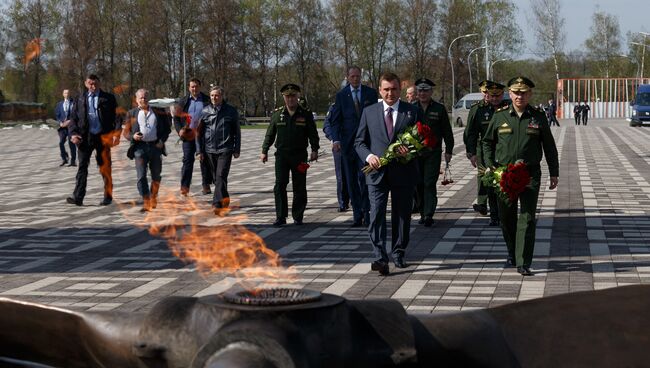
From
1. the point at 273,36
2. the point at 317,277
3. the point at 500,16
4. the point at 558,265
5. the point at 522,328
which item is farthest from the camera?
the point at 500,16

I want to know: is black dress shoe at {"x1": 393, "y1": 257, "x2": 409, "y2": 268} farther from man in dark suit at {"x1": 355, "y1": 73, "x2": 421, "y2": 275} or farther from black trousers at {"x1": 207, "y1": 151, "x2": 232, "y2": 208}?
black trousers at {"x1": 207, "y1": 151, "x2": 232, "y2": 208}

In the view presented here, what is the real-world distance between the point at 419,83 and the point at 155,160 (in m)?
4.04

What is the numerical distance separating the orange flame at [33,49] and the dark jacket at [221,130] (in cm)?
741

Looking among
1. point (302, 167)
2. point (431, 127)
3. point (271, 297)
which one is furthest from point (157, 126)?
A: point (271, 297)

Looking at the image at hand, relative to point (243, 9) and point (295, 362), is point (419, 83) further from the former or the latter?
point (243, 9)

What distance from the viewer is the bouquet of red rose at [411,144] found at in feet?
31.4

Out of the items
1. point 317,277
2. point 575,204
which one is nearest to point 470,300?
point 317,277

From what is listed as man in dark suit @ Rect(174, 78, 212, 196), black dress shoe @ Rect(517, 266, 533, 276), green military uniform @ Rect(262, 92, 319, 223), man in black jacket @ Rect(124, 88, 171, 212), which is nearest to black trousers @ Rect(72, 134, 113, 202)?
man in black jacket @ Rect(124, 88, 171, 212)

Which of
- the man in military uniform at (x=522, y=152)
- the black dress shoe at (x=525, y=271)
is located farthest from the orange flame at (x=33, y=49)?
the black dress shoe at (x=525, y=271)

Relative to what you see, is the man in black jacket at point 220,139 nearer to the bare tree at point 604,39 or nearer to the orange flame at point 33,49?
the orange flame at point 33,49

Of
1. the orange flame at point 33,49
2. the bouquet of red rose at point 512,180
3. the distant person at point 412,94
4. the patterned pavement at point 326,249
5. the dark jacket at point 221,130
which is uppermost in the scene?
the orange flame at point 33,49

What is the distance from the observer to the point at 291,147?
1372 centimetres

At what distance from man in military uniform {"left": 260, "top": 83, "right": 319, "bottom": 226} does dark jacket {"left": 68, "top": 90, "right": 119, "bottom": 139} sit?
330 cm

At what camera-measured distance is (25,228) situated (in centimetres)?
1334
